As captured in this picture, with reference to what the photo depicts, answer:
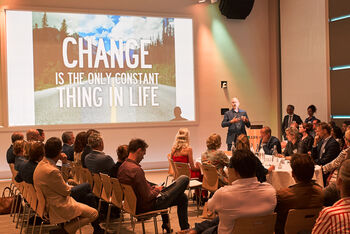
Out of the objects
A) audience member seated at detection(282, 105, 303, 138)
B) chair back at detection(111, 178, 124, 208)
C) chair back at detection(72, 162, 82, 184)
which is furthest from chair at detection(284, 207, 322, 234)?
audience member seated at detection(282, 105, 303, 138)

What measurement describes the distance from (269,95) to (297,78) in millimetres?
1225

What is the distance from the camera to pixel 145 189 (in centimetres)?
443

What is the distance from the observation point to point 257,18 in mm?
12336

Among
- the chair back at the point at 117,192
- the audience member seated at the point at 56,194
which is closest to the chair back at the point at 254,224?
the chair back at the point at 117,192

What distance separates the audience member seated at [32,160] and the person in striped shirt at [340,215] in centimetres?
337

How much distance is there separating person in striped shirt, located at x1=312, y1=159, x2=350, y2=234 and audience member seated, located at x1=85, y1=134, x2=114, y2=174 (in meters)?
3.49

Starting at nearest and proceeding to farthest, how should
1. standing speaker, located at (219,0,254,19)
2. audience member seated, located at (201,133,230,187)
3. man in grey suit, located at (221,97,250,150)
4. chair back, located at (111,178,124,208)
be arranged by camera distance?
1. chair back, located at (111,178,124,208)
2. audience member seated, located at (201,133,230,187)
3. man in grey suit, located at (221,97,250,150)
4. standing speaker, located at (219,0,254,19)

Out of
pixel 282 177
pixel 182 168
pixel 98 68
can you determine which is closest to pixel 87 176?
pixel 182 168

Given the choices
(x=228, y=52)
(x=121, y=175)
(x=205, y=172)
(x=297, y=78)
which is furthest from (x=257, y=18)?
(x=121, y=175)

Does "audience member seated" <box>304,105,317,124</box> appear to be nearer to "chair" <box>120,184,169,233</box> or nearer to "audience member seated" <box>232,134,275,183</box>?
"audience member seated" <box>232,134,275,183</box>

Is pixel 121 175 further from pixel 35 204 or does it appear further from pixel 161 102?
pixel 161 102

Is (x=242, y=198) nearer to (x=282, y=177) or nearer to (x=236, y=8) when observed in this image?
(x=282, y=177)

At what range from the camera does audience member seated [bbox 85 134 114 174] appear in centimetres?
531

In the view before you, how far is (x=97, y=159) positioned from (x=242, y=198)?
285 centimetres
